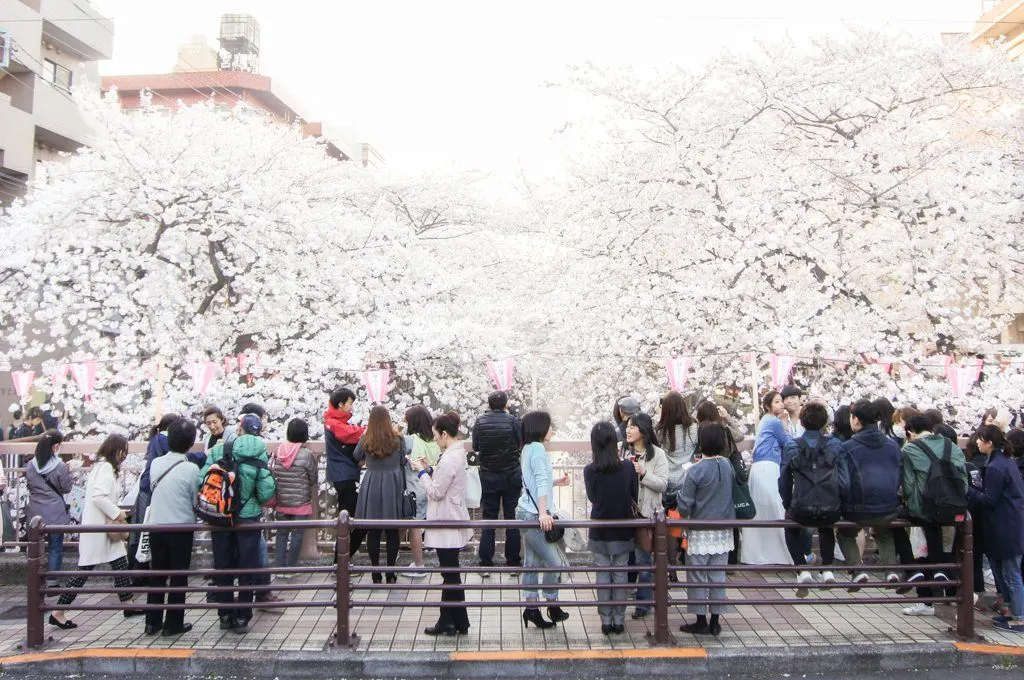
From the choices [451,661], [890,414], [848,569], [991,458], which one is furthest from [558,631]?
[991,458]

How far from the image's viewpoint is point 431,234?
68.5 ft

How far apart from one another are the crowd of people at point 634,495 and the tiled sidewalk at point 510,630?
0.17 metres

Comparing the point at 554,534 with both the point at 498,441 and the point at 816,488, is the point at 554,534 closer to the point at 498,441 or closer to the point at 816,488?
the point at 498,441

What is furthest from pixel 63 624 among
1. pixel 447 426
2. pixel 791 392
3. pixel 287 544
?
pixel 791 392

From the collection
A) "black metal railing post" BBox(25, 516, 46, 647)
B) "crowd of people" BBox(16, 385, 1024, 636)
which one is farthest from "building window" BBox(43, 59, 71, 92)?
"black metal railing post" BBox(25, 516, 46, 647)

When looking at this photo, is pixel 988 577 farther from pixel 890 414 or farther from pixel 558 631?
pixel 558 631

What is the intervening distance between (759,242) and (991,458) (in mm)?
7716

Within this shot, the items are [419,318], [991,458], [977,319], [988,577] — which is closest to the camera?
[991,458]

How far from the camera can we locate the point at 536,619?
630cm

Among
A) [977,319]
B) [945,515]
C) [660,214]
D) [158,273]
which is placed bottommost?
[945,515]

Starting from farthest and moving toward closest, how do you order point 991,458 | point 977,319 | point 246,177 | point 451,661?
point 246,177 < point 977,319 < point 991,458 < point 451,661

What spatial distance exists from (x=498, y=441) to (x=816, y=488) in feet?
9.25

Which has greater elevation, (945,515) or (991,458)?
(991,458)

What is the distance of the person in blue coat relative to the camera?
602cm
